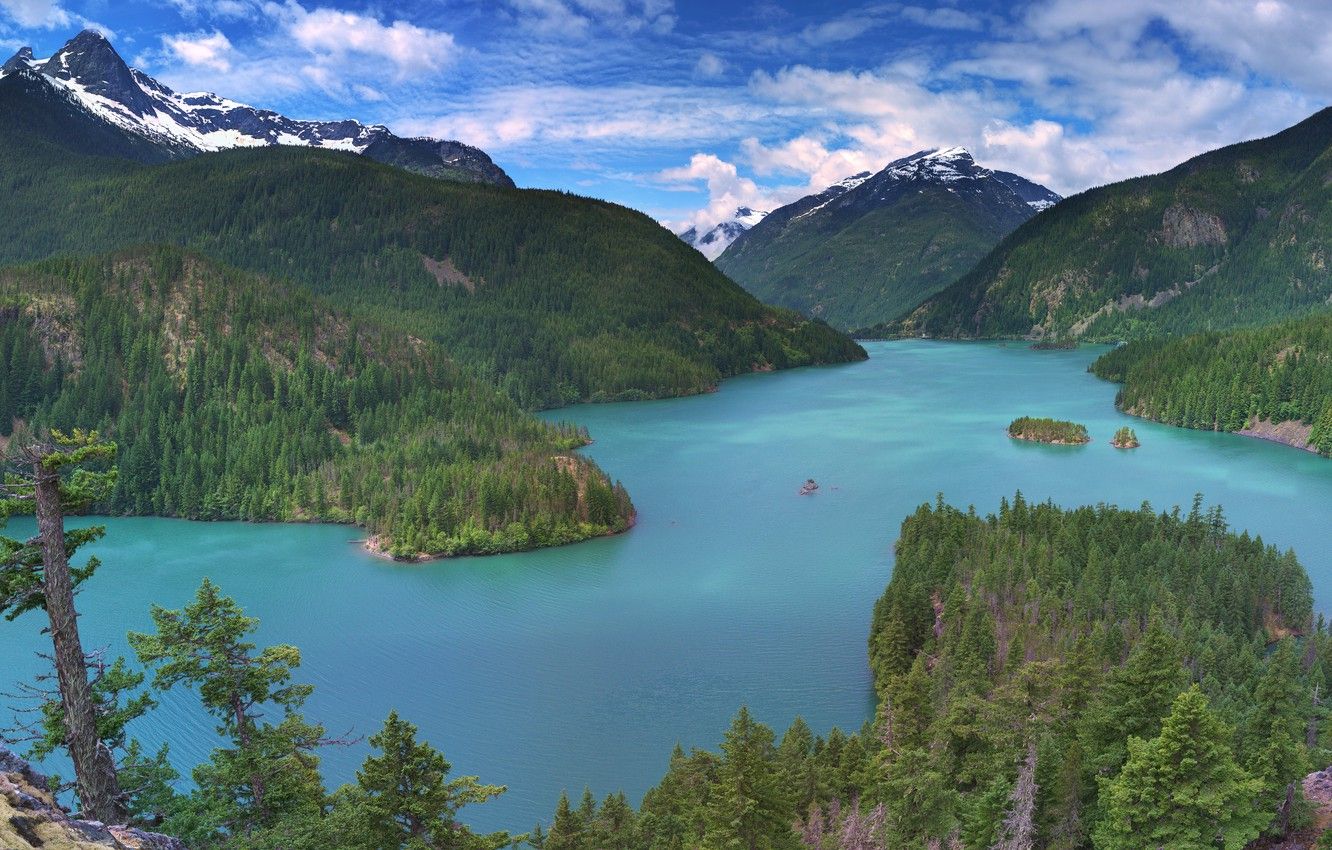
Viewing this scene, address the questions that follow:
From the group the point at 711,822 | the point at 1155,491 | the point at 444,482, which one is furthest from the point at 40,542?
the point at 1155,491

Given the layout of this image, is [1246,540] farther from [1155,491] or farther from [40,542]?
[40,542]

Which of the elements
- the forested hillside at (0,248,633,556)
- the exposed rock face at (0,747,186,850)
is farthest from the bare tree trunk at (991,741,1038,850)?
the forested hillside at (0,248,633,556)

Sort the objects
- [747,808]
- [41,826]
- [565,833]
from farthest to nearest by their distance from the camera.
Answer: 1. [565,833]
2. [747,808]
3. [41,826]

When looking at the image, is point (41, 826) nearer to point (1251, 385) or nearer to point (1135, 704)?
point (1135, 704)

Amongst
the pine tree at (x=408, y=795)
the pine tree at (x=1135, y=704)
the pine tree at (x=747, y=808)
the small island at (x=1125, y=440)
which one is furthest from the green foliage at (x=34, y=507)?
the small island at (x=1125, y=440)

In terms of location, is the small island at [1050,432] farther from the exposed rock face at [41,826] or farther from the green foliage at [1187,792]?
the exposed rock face at [41,826]

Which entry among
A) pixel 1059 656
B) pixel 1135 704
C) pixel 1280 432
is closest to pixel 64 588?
pixel 1135 704

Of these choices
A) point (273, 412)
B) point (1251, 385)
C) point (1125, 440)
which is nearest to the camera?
point (273, 412)
